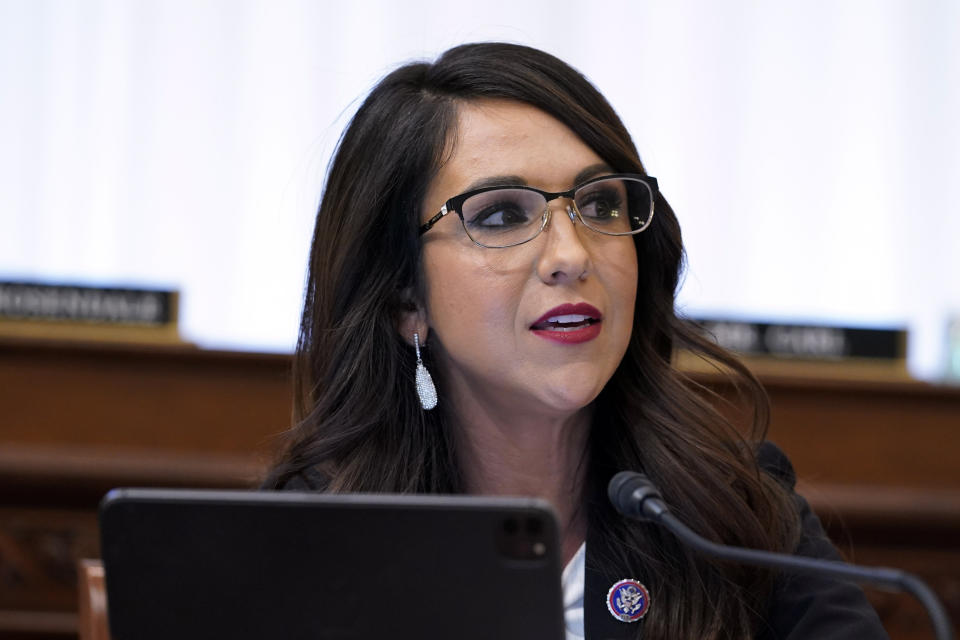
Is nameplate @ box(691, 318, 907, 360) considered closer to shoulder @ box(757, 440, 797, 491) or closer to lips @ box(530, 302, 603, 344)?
shoulder @ box(757, 440, 797, 491)

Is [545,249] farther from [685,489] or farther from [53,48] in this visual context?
[53,48]

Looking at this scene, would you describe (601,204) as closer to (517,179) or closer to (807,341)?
(517,179)

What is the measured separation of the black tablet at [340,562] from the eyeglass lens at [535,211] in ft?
2.22

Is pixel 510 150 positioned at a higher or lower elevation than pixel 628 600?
higher

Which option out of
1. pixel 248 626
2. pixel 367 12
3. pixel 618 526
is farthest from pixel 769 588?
pixel 367 12

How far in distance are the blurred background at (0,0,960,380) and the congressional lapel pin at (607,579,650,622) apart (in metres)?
1.80

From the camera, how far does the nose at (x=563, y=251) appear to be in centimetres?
155

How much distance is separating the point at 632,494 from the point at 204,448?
1.68 meters

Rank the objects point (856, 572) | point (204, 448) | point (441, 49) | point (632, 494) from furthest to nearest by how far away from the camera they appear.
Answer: point (441, 49), point (204, 448), point (632, 494), point (856, 572)

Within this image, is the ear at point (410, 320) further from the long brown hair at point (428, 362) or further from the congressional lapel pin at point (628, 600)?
the congressional lapel pin at point (628, 600)

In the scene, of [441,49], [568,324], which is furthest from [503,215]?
[441,49]

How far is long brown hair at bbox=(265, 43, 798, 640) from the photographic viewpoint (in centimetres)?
164

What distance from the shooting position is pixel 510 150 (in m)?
1.63

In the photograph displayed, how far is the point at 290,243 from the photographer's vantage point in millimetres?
3457
